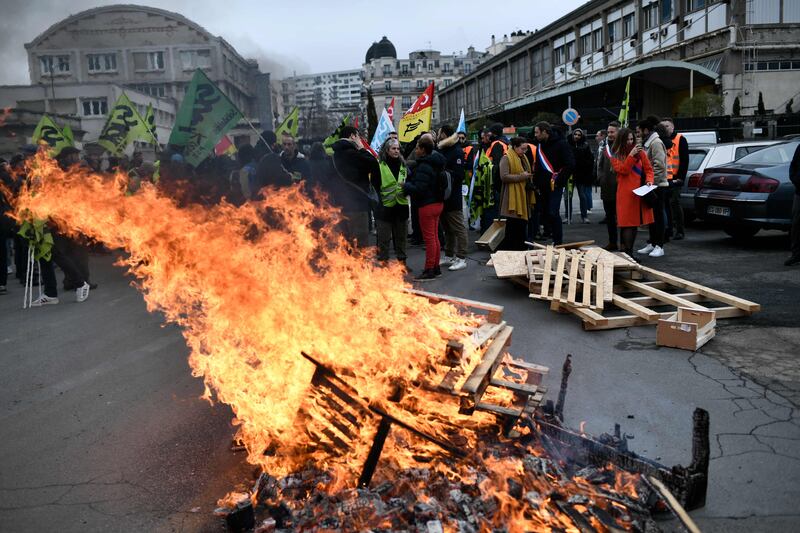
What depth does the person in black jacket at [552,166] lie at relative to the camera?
35.7 ft

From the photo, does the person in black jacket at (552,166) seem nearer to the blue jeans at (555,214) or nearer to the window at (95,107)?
the blue jeans at (555,214)

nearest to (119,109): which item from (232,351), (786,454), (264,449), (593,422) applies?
(232,351)

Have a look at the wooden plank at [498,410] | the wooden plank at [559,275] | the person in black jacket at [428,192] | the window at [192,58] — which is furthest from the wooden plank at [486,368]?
the window at [192,58]

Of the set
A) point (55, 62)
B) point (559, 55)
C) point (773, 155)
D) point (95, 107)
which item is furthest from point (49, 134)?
point (559, 55)

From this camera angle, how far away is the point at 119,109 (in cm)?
1224

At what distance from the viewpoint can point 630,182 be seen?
910 centimetres

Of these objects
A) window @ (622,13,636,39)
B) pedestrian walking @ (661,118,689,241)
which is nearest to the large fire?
pedestrian walking @ (661,118,689,241)

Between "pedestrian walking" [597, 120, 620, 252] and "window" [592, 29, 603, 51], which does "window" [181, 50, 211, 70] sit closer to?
"pedestrian walking" [597, 120, 620, 252]

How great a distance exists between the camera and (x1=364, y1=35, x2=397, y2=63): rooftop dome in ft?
481

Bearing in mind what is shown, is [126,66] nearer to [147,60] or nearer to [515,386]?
[147,60]

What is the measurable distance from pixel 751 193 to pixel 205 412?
9536mm

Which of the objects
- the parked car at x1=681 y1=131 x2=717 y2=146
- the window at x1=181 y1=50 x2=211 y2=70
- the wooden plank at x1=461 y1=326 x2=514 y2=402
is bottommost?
the wooden plank at x1=461 y1=326 x2=514 y2=402

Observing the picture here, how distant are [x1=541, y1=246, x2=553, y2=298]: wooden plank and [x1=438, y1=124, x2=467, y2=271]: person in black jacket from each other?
90.5 inches

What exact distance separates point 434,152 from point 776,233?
25.5 ft
